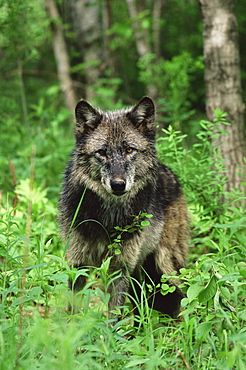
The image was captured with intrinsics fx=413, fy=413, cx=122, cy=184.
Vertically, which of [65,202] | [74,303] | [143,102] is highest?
[143,102]

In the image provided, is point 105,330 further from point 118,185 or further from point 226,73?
point 226,73

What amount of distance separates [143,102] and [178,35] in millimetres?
15680

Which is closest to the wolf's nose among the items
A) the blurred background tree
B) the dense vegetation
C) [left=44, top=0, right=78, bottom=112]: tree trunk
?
the dense vegetation

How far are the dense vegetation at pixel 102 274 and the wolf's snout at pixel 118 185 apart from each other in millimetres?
688

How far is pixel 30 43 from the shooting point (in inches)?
296

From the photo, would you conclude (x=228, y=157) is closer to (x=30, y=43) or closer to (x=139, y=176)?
(x=139, y=176)

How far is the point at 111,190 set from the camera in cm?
362

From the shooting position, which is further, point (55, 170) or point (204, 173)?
point (55, 170)

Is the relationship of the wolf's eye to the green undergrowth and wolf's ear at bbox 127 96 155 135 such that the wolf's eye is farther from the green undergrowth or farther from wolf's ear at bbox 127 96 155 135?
the green undergrowth

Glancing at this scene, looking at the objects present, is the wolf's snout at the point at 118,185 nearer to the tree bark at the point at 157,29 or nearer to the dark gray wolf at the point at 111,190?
the dark gray wolf at the point at 111,190

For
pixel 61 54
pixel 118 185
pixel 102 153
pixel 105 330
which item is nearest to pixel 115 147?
pixel 102 153

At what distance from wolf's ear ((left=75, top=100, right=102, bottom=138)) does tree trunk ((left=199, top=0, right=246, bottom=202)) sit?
6.90 ft

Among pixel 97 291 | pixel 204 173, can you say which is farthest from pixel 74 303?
pixel 204 173

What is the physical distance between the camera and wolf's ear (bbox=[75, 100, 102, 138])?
13.2ft
